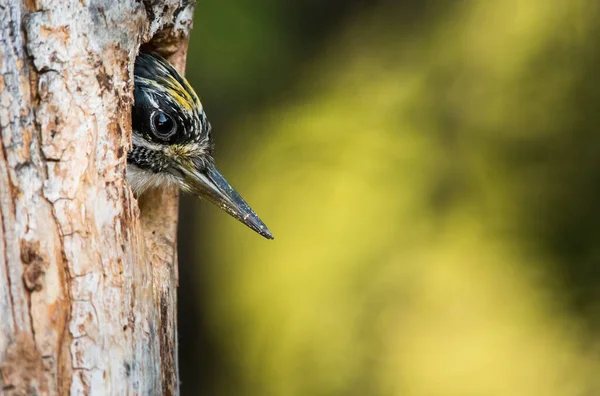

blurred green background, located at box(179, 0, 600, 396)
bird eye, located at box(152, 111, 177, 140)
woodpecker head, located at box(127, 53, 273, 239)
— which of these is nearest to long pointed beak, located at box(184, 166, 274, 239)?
woodpecker head, located at box(127, 53, 273, 239)

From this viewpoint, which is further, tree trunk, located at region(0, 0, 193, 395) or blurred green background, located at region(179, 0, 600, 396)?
blurred green background, located at region(179, 0, 600, 396)

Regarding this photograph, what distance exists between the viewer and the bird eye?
3.96 m

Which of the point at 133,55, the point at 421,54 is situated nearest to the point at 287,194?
the point at 421,54

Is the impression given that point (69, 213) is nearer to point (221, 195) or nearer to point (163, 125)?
point (163, 125)

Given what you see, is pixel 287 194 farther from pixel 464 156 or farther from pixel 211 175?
pixel 211 175

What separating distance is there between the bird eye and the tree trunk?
0.80 metres

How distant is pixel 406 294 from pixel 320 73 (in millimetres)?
1963

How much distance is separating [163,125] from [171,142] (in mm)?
89

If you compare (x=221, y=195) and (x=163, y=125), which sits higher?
(x=163, y=125)

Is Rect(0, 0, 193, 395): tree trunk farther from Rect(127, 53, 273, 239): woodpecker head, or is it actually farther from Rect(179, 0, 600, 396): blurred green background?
Rect(179, 0, 600, 396): blurred green background

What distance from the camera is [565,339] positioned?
21.2ft

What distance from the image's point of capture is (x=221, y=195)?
13.6 feet

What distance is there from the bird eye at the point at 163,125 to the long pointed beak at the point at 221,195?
21cm

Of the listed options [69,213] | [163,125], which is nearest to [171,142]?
[163,125]
